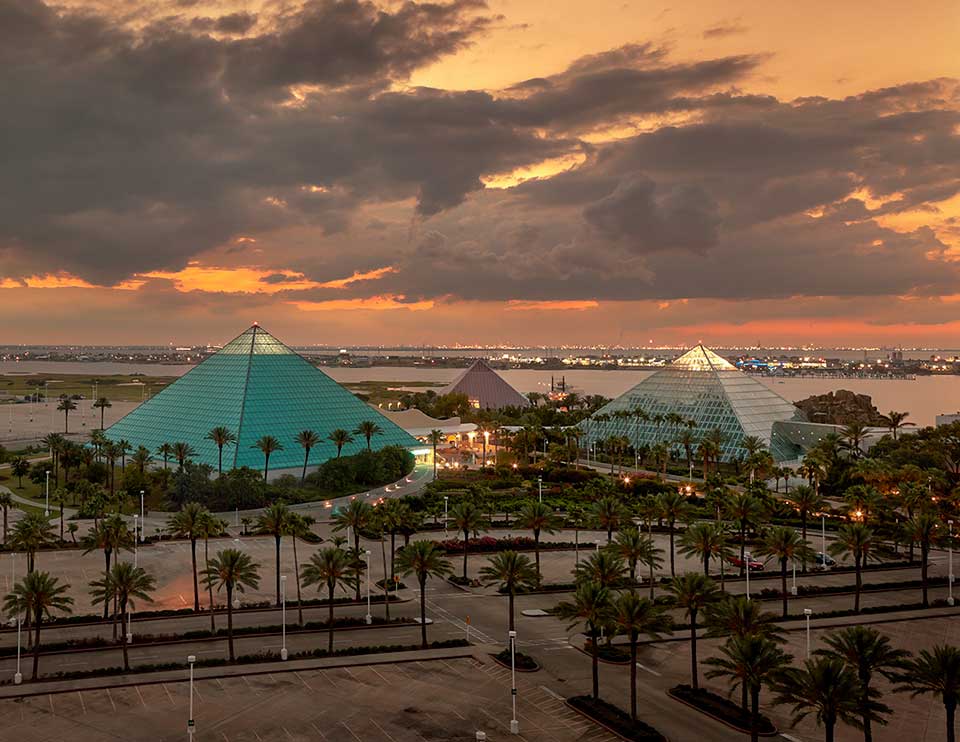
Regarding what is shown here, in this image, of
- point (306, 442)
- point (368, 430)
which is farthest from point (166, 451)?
point (368, 430)

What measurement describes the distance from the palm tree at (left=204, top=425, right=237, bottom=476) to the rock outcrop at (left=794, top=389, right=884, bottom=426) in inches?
3817

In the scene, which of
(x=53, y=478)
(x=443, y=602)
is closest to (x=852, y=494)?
(x=443, y=602)

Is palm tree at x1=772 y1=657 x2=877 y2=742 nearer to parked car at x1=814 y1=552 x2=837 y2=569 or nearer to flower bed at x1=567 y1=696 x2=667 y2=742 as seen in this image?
flower bed at x1=567 y1=696 x2=667 y2=742

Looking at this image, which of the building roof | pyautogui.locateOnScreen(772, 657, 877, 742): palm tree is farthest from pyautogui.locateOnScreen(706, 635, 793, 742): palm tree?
the building roof

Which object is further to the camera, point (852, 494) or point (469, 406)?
point (469, 406)

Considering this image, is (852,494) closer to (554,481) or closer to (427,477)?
(554,481)

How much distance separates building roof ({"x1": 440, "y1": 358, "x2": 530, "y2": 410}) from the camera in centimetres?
19062

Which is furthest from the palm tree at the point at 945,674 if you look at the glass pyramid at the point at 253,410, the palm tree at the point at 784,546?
the glass pyramid at the point at 253,410

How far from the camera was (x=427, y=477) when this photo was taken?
332 ft

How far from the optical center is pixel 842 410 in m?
143

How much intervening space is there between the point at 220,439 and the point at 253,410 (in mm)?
12768

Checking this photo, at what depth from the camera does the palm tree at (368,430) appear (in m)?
97.4

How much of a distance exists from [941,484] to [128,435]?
96238 millimetres

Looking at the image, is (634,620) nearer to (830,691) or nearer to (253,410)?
(830,691)
